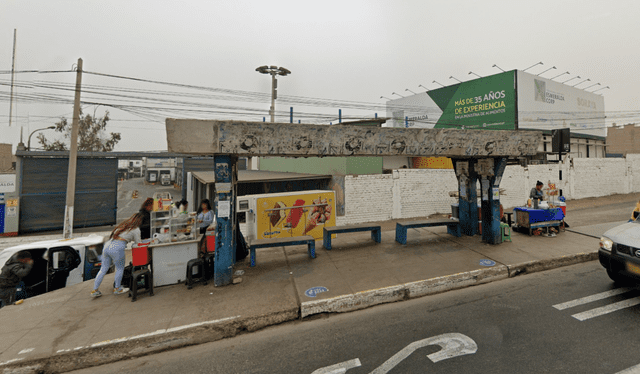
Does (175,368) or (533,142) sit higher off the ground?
(533,142)

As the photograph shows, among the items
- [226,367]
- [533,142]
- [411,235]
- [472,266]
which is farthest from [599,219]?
[226,367]

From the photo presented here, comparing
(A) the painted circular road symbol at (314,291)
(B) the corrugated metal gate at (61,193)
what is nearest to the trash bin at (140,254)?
(A) the painted circular road symbol at (314,291)

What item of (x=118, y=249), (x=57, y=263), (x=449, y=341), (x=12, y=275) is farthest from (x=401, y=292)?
(x=12, y=275)

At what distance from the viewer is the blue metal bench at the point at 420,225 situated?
7799 millimetres

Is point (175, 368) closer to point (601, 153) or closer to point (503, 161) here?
point (503, 161)

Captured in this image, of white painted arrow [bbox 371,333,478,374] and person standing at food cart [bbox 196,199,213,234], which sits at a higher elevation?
person standing at food cart [bbox 196,199,213,234]

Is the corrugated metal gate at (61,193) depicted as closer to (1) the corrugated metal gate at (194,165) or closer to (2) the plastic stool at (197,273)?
(1) the corrugated metal gate at (194,165)

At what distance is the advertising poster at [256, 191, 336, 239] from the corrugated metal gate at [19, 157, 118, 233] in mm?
11203

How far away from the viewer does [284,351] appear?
3527 mm

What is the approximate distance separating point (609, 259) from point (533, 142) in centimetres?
376

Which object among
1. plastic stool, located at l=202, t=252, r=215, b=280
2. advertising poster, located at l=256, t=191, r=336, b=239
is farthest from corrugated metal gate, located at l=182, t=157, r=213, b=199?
plastic stool, located at l=202, t=252, r=215, b=280

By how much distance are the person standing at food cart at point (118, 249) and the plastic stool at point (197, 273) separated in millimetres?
1114

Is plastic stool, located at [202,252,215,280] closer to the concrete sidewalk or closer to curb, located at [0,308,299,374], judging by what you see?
the concrete sidewalk

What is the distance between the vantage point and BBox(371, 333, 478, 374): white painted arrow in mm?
3109
